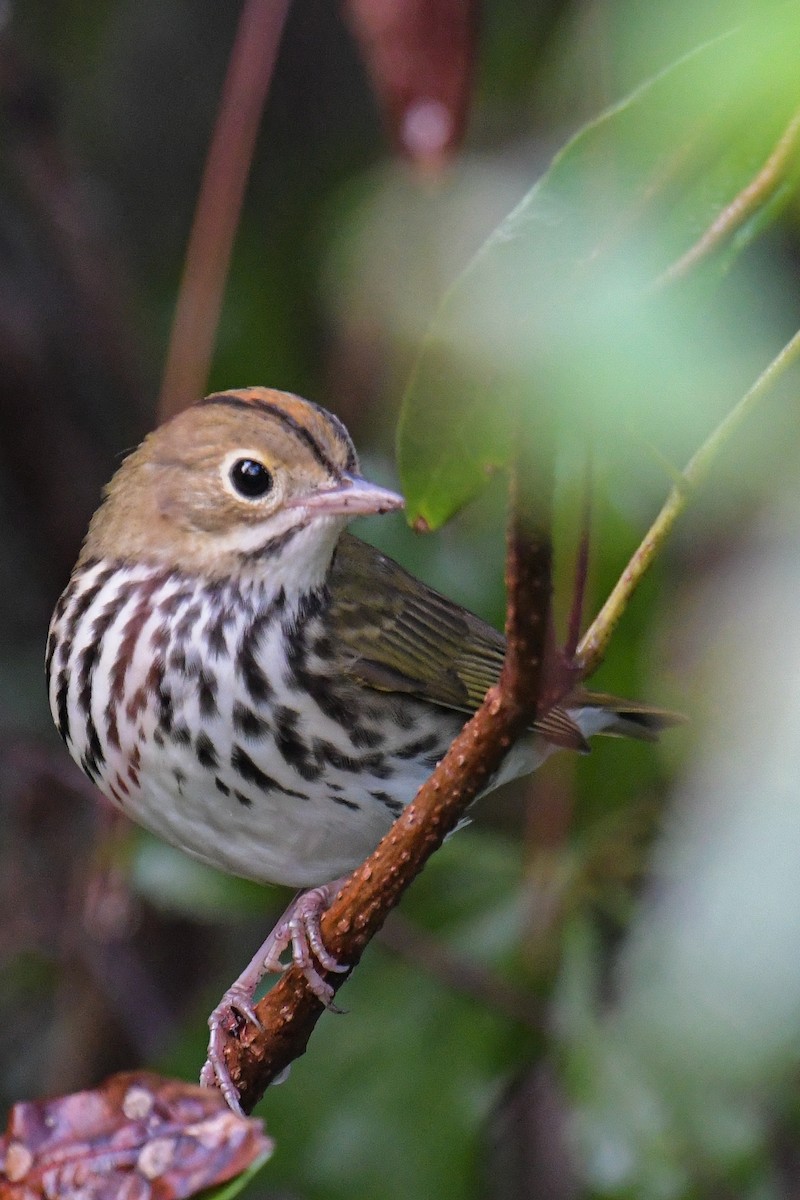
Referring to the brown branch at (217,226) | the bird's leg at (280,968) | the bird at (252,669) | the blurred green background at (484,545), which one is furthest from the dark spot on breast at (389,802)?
the brown branch at (217,226)

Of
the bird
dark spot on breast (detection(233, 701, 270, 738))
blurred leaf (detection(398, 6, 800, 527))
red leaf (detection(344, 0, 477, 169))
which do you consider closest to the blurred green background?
blurred leaf (detection(398, 6, 800, 527))

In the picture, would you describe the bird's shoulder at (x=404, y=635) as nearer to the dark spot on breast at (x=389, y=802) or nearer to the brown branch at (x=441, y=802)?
the dark spot on breast at (x=389, y=802)

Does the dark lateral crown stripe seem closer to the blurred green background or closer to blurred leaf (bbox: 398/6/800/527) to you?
the blurred green background

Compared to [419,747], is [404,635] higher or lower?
higher

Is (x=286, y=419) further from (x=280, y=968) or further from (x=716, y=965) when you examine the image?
(x=716, y=965)

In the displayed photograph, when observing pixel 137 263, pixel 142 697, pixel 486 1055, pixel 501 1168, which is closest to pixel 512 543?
pixel 142 697

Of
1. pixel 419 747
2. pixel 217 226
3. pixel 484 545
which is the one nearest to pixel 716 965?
pixel 419 747
